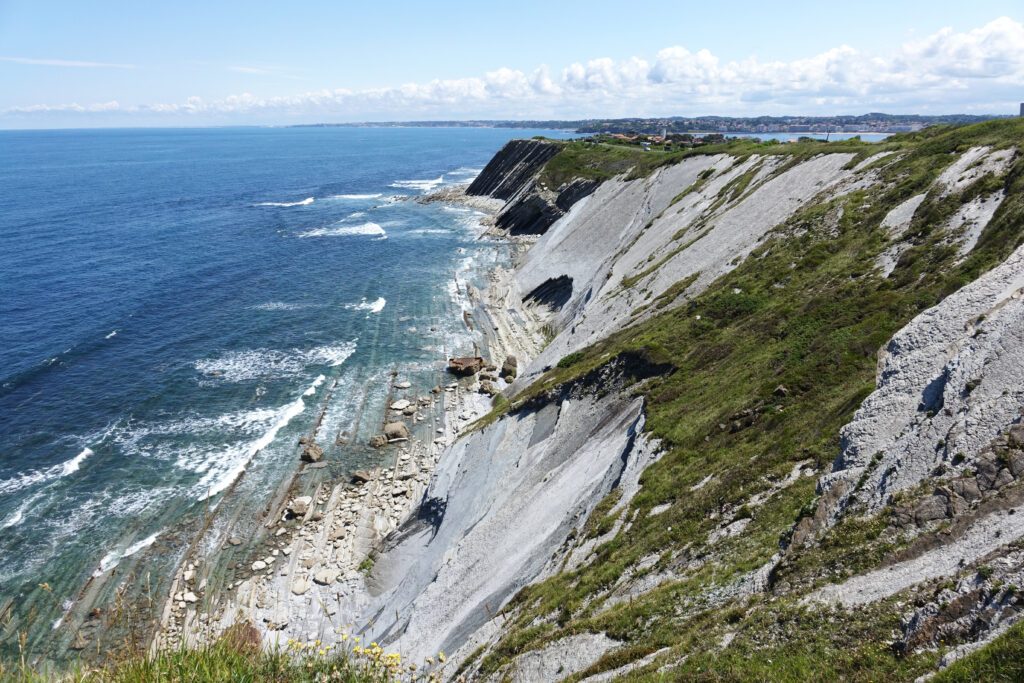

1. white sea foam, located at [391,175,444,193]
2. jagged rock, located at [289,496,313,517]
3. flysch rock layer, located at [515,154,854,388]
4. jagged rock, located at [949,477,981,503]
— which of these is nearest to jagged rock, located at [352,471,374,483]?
jagged rock, located at [289,496,313,517]

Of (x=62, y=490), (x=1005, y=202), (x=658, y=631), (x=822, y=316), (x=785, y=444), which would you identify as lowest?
(x=62, y=490)

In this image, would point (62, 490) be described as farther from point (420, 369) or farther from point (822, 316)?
point (822, 316)

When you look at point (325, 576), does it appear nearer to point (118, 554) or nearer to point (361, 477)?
point (361, 477)

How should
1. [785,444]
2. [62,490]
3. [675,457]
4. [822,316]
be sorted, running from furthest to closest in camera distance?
[62,490] < [822,316] < [675,457] < [785,444]

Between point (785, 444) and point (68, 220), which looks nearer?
point (785, 444)

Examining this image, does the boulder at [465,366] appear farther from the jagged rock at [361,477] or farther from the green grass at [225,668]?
the green grass at [225,668]

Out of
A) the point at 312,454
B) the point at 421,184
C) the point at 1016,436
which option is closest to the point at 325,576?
the point at 312,454

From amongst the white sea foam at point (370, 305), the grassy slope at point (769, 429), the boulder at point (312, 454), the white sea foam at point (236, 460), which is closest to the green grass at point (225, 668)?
the grassy slope at point (769, 429)

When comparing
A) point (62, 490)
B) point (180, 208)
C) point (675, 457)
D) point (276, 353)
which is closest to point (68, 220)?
point (180, 208)
